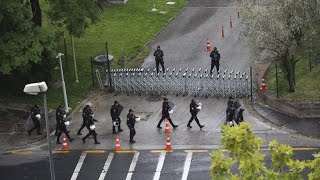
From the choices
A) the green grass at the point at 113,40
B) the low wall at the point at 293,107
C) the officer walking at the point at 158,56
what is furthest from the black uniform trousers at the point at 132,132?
the officer walking at the point at 158,56

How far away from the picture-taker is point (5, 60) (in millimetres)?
27969

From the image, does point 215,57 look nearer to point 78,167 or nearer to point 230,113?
point 230,113

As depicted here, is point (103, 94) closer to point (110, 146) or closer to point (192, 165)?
point (110, 146)

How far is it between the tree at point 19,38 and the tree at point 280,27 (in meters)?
8.51

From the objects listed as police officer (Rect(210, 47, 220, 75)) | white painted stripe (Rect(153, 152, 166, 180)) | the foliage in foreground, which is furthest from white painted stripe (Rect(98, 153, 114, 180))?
the foliage in foreground

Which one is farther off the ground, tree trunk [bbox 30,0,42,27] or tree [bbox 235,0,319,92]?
tree trunk [bbox 30,0,42,27]

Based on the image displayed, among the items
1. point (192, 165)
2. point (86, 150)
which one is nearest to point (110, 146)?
point (86, 150)

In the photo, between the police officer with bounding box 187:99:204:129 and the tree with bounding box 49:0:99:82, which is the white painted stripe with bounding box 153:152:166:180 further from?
the tree with bounding box 49:0:99:82

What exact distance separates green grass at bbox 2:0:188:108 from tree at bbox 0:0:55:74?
105 inches

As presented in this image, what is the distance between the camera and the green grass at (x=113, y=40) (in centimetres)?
3156

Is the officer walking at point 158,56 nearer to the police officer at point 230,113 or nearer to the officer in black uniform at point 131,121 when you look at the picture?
the officer in black uniform at point 131,121

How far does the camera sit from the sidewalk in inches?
1033

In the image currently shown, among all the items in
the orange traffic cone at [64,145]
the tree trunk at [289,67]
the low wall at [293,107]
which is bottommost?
the orange traffic cone at [64,145]

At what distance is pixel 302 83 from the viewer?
101 feet
